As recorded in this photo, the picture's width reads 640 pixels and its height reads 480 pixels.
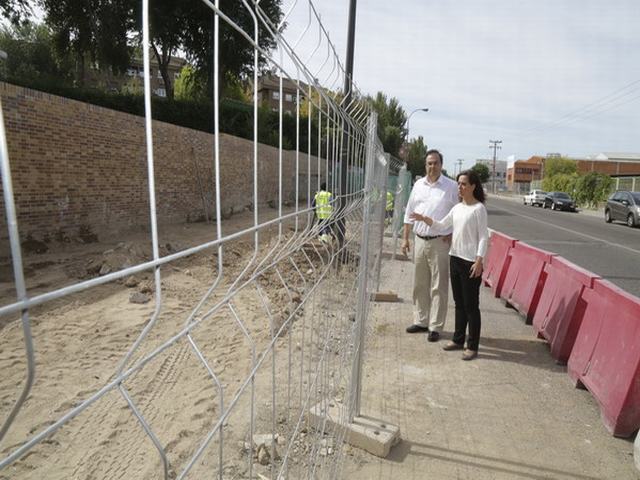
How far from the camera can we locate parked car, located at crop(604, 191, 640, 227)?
1858 centimetres

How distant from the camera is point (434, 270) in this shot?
4.75 metres

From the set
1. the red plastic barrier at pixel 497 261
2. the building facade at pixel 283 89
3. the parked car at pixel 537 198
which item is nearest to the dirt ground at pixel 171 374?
the building facade at pixel 283 89

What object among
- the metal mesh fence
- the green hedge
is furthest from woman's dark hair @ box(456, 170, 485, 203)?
the green hedge

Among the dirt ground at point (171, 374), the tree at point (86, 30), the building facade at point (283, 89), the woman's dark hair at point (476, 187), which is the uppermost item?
the tree at point (86, 30)

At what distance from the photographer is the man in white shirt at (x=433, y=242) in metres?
4.70

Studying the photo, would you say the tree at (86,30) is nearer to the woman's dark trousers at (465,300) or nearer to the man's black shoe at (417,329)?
the man's black shoe at (417,329)

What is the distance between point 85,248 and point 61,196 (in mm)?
1135

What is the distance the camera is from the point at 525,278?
566 centimetres

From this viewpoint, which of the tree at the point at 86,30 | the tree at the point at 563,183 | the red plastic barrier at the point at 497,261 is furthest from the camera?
the tree at the point at 563,183

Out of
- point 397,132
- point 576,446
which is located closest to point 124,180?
point 576,446

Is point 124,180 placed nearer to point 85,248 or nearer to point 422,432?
point 85,248

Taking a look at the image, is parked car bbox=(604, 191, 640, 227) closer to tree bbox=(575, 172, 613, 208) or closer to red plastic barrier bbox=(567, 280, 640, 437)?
tree bbox=(575, 172, 613, 208)

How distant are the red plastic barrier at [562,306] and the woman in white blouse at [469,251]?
0.77 m

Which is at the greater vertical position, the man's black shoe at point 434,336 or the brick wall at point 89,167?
the brick wall at point 89,167
